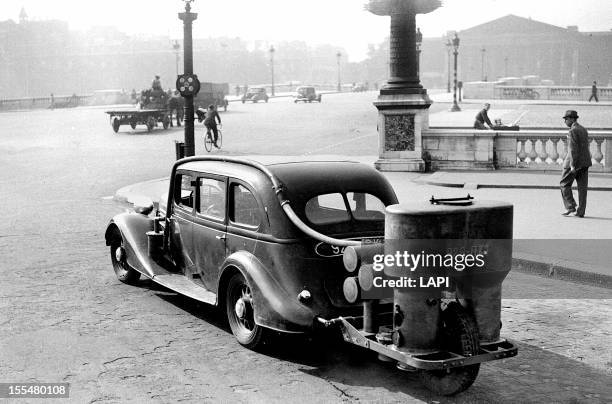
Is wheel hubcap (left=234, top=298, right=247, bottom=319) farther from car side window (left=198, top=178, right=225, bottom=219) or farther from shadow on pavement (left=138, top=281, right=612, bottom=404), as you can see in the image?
car side window (left=198, top=178, right=225, bottom=219)

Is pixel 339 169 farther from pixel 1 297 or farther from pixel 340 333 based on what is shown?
pixel 1 297

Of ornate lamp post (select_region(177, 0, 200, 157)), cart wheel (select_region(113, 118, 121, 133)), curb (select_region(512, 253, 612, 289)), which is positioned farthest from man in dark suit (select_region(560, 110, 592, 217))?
cart wheel (select_region(113, 118, 121, 133))

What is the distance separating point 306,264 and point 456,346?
1.44 m

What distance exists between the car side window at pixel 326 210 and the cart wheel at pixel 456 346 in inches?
60.8

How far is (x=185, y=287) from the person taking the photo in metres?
7.52

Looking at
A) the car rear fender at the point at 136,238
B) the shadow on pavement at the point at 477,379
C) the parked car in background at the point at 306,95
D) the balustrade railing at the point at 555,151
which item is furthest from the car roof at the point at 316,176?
the parked car in background at the point at 306,95

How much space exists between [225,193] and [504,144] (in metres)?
13.3

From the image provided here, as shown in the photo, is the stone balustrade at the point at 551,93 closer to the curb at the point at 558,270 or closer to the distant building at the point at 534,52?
the curb at the point at 558,270

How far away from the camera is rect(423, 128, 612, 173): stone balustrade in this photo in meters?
18.9

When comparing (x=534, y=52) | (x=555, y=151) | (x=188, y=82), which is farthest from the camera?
(x=534, y=52)

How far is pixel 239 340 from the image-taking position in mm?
6656

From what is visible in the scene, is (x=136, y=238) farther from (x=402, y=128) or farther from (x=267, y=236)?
(x=402, y=128)

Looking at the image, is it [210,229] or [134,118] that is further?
[134,118]

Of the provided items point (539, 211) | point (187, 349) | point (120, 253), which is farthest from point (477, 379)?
point (539, 211)
